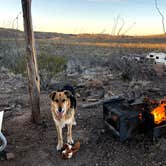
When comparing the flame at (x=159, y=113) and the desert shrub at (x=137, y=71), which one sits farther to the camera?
the desert shrub at (x=137, y=71)

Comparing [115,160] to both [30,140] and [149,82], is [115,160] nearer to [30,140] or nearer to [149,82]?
[30,140]

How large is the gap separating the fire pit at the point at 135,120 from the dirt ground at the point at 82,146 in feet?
0.73

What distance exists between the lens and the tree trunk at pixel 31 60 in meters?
5.40

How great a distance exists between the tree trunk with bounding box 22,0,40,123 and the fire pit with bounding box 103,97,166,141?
175 cm

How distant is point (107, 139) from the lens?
17.0 feet

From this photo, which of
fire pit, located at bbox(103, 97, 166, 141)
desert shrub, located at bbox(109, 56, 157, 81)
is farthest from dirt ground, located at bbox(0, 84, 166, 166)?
desert shrub, located at bbox(109, 56, 157, 81)

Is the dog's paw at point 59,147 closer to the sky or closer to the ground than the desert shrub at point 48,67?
closer to the ground

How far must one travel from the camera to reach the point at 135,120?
4773 mm

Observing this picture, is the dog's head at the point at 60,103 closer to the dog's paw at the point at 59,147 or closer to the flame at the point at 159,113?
the dog's paw at the point at 59,147

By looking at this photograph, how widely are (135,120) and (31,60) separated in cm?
267

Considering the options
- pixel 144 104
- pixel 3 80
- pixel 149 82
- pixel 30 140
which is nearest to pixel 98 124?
pixel 144 104

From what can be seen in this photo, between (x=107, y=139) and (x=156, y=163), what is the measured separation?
1150 millimetres

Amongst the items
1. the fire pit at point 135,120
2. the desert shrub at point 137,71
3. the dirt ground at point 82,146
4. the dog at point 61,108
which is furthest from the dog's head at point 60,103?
the desert shrub at point 137,71

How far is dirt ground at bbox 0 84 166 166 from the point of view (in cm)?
449
